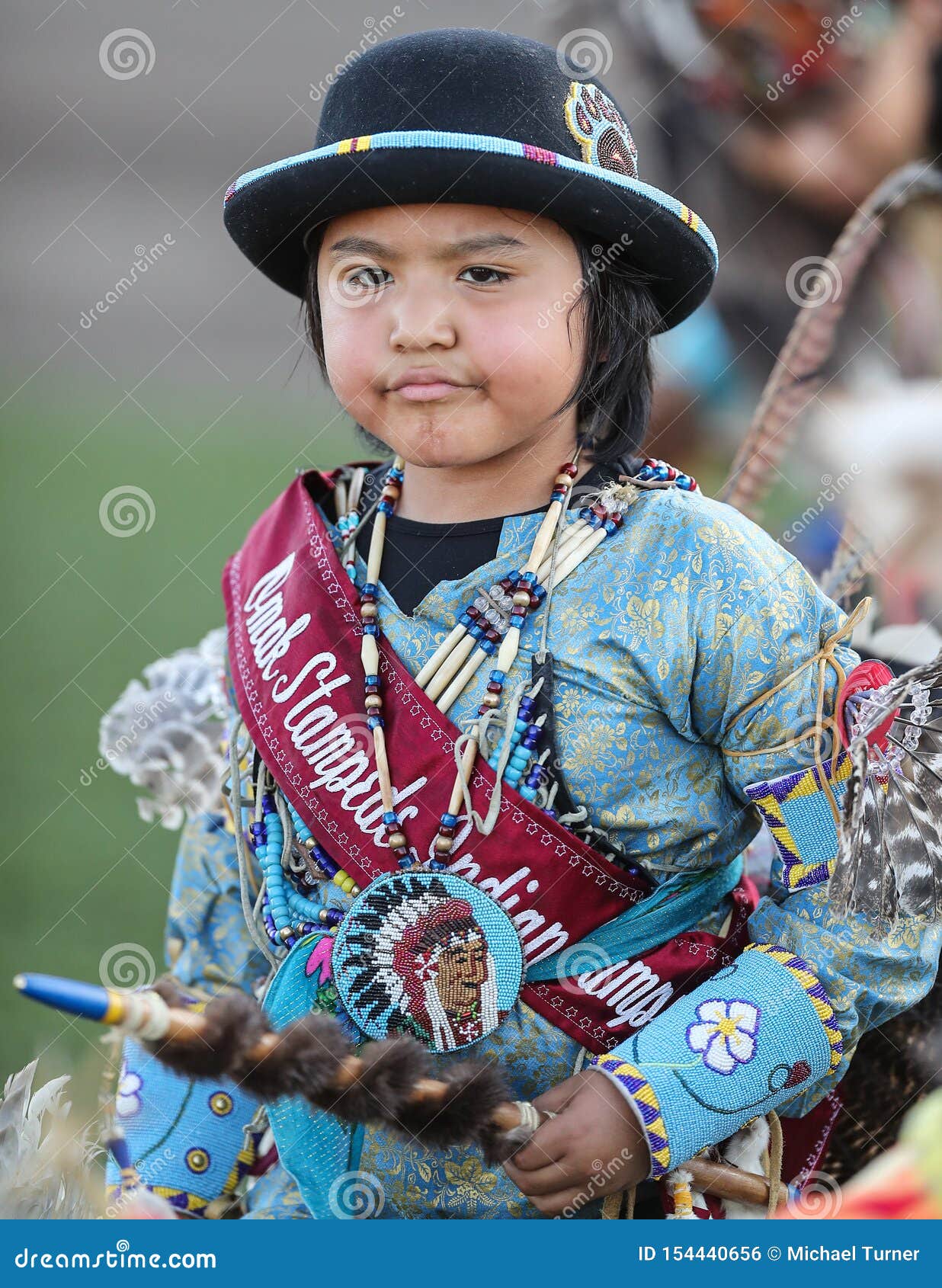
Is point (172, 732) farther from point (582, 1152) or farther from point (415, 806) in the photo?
point (582, 1152)

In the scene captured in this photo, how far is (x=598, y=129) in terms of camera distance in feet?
5.30

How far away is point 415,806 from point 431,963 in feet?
0.63

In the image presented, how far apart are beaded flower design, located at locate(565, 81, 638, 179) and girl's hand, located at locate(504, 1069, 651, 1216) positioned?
1.08 metres

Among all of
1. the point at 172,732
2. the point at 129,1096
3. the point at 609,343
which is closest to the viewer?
the point at 609,343

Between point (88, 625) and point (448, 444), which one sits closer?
point (448, 444)

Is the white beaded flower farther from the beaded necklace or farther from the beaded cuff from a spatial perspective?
the beaded cuff

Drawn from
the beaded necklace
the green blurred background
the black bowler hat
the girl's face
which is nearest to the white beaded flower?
the green blurred background

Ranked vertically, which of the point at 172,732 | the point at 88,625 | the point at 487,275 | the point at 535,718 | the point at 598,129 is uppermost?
the point at 598,129

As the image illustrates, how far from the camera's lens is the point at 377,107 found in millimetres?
1559

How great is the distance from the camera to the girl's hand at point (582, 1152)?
1449 mm

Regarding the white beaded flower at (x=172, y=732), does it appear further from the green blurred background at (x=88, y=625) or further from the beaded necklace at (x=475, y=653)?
the beaded necklace at (x=475, y=653)

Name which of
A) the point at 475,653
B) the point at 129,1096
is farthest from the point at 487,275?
the point at 129,1096
